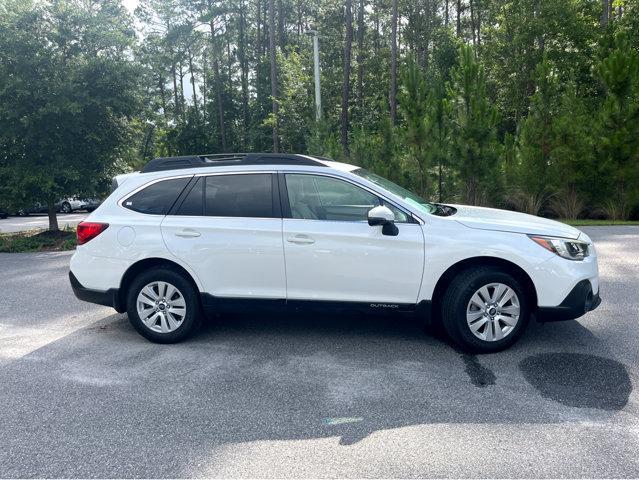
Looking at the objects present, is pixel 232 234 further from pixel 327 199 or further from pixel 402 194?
pixel 402 194

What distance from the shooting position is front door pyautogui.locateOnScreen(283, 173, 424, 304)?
488 cm

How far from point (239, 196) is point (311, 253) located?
0.94 m

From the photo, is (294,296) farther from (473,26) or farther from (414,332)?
(473,26)

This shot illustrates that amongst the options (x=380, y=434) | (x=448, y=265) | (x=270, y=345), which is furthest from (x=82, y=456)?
(x=448, y=265)

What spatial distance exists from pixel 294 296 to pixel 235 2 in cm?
4318

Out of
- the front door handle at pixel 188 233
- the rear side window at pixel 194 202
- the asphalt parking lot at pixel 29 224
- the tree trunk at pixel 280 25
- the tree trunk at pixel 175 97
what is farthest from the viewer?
the tree trunk at pixel 175 97

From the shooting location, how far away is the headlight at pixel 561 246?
477cm

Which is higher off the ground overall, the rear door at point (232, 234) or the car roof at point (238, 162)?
the car roof at point (238, 162)

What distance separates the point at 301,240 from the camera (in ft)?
16.4

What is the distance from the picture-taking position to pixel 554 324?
571cm

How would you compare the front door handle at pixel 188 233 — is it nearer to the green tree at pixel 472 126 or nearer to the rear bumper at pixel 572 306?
the rear bumper at pixel 572 306

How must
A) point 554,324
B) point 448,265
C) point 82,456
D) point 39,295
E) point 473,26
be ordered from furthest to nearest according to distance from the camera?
1. point 473,26
2. point 39,295
3. point 554,324
4. point 448,265
5. point 82,456

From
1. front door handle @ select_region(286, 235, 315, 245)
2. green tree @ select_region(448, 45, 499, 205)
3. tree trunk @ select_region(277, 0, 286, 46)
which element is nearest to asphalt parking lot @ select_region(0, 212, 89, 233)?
green tree @ select_region(448, 45, 499, 205)

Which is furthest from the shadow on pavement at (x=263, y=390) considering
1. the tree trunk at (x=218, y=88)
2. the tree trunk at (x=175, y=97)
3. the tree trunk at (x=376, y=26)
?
the tree trunk at (x=175, y=97)
